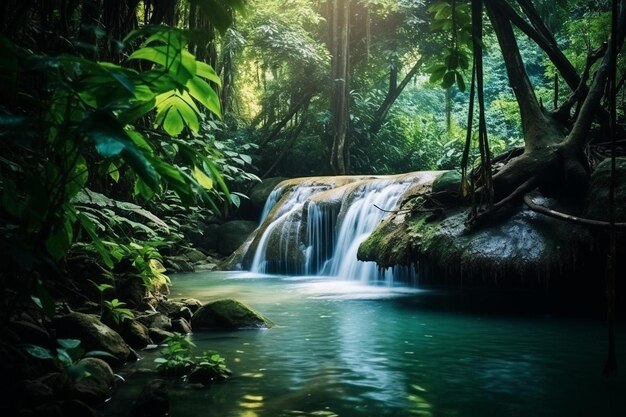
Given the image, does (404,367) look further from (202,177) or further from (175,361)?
(202,177)

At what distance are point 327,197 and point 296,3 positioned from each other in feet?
25.2

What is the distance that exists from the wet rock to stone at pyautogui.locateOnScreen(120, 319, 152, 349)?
1.64 m

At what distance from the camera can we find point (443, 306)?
23.8 ft

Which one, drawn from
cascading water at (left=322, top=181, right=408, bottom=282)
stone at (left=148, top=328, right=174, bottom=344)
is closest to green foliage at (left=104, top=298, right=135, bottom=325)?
stone at (left=148, top=328, right=174, bottom=344)

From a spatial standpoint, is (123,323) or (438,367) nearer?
(438,367)

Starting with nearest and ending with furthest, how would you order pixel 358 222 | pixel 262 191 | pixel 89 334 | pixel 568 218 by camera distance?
1. pixel 89 334
2. pixel 568 218
3. pixel 358 222
4. pixel 262 191

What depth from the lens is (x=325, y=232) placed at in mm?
12531

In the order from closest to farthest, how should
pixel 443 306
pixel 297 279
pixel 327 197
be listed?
pixel 443 306
pixel 297 279
pixel 327 197

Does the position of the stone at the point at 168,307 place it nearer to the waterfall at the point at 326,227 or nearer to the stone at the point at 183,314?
the stone at the point at 183,314

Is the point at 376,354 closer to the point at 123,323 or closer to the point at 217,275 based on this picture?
the point at 123,323

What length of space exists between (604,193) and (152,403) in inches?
208

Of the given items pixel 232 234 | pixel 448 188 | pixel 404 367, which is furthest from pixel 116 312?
pixel 232 234

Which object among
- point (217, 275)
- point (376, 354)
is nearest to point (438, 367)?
point (376, 354)

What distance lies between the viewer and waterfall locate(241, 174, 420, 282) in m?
11.3
